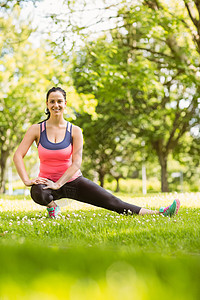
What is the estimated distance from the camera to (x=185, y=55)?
1638 centimetres

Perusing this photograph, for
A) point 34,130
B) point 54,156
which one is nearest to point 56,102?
point 34,130

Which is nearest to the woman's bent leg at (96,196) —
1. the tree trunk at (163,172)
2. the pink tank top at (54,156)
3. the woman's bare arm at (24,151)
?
the pink tank top at (54,156)

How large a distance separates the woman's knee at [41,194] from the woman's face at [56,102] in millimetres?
1164

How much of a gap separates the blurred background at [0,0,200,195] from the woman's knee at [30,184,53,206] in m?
6.19

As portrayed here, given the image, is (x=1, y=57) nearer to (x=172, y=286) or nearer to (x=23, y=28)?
(x=23, y=28)

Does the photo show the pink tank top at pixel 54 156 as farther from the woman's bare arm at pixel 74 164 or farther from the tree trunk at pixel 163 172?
the tree trunk at pixel 163 172

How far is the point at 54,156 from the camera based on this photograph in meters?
5.34

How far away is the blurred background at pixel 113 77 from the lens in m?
12.8

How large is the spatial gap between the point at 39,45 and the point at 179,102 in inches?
388

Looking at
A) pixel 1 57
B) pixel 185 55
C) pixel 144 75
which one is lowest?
pixel 144 75

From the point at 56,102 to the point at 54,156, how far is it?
0.83 metres

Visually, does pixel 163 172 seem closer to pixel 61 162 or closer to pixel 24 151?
pixel 61 162

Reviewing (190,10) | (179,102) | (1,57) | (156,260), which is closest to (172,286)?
(156,260)

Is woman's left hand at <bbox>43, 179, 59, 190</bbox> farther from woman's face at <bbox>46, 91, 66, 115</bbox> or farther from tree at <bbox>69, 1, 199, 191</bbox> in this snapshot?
tree at <bbox>69, 1, 199, 191</bbox>
